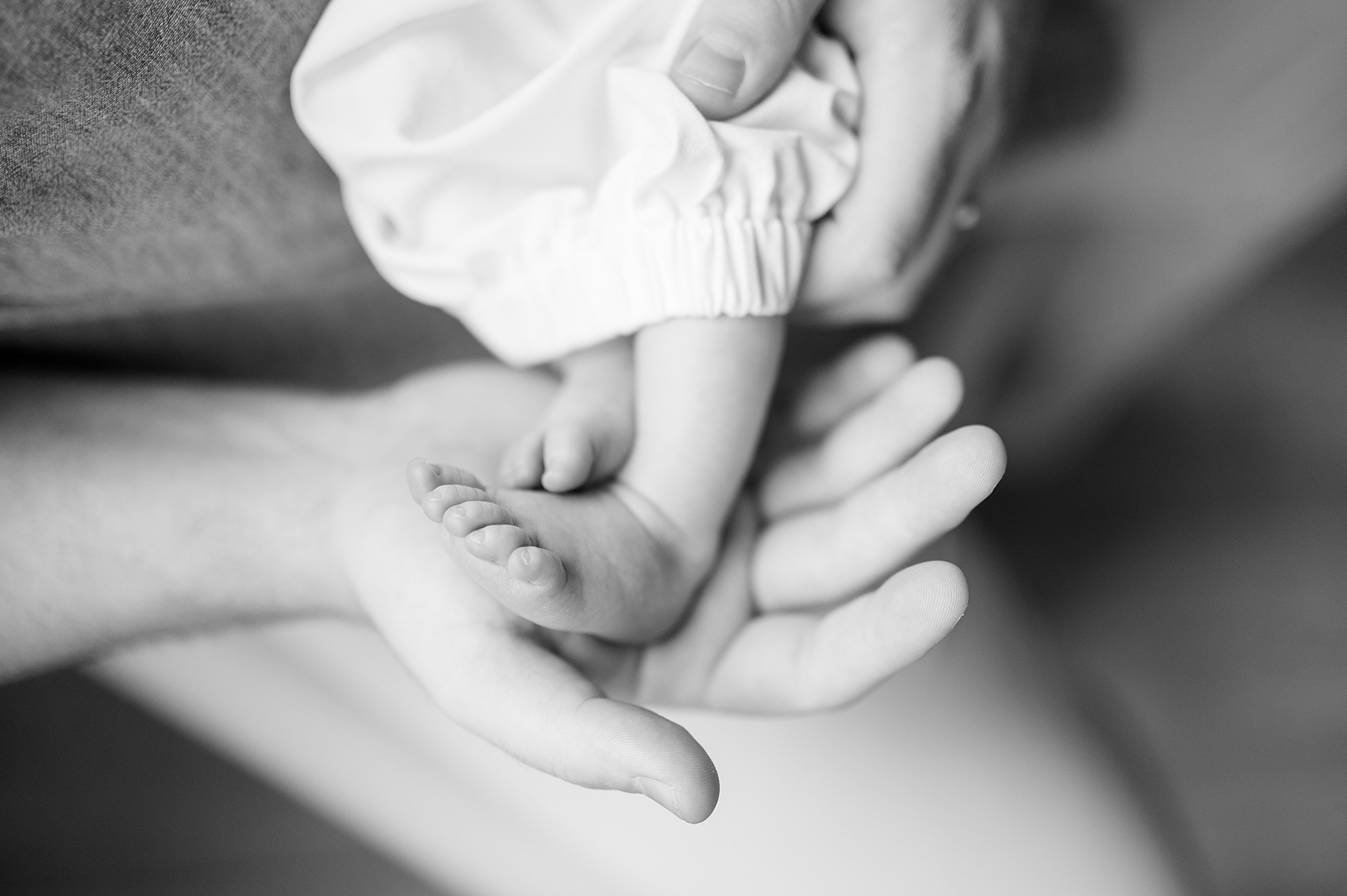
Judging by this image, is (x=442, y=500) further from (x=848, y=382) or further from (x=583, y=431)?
(x=848, y=382)

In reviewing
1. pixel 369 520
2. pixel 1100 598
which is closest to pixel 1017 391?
pixel 1100 598

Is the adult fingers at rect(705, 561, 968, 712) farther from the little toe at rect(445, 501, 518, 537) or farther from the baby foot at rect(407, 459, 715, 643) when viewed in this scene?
the little toe at rect(445, 501, 518, 537)

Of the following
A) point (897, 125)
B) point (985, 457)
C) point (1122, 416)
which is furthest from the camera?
point (1122, 416)

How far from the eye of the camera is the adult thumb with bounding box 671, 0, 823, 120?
0.56 meters

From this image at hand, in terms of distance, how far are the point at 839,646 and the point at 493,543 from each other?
0.74 feet

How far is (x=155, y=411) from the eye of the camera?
833mm

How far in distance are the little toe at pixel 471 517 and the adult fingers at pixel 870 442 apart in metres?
0.31

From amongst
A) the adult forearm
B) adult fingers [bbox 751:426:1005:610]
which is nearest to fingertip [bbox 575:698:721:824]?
adult fingers [bbox 751:426:1005:610]

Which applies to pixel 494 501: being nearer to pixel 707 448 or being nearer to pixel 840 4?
pixel 707 448

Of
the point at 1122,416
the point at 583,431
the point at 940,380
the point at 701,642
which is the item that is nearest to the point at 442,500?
the point at 583,431

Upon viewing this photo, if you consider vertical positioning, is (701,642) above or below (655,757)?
below

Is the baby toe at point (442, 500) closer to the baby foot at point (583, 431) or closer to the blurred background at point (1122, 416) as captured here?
the baby foot at point (583, 431)

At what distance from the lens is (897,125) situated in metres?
0.66

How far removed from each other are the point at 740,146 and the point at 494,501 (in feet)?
0.86
